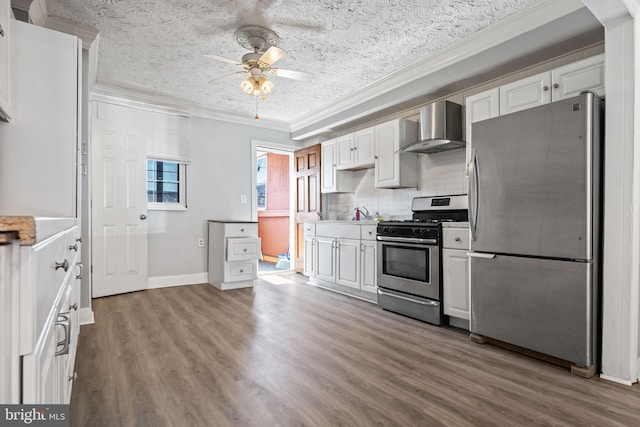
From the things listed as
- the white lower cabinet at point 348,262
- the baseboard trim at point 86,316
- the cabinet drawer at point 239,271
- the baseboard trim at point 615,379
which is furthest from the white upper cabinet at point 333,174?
the baseboard trim at point 615,379

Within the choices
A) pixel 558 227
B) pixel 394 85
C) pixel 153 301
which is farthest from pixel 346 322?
pixel 394 85

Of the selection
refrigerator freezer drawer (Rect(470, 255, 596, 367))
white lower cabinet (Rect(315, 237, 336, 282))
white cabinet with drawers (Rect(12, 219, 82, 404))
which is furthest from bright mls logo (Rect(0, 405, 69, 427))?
white lower cabinet (Rect(315, 237, 336, 282))

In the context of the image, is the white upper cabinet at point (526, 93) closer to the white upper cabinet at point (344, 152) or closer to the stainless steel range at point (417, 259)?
the stainless steel range at point (417, 259)

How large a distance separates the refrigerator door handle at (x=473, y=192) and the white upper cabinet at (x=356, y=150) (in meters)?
1.62

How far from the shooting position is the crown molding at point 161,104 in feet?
13.8

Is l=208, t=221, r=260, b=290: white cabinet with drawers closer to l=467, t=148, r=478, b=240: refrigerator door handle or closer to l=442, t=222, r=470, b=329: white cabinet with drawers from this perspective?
l=442, t=222, r=470, b=329: white cabinet with drawers

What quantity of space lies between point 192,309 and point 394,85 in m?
3.24

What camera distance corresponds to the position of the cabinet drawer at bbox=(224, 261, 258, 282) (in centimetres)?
449

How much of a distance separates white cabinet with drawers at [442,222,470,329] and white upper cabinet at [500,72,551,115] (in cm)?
103

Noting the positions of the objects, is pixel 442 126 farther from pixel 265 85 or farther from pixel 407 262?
pixel 265 85

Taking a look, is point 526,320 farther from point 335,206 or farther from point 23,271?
point 335,206

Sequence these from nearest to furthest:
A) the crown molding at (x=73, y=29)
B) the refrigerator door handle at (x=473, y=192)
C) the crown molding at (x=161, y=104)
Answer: the refrigerator door handle at (x=473, y=192) < the crown molding at (x=73, y=29) < the crown molding at (x=161, y=104)

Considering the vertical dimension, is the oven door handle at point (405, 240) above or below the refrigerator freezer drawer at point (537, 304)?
above

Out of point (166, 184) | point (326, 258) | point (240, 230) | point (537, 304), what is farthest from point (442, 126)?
point (166, 184)
